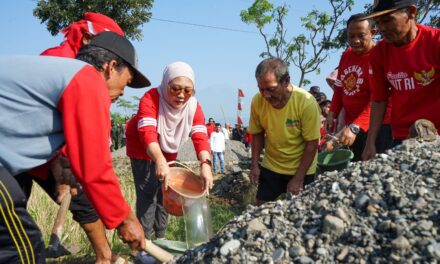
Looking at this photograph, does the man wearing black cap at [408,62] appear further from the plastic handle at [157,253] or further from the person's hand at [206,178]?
the plastic handle at [157,253]

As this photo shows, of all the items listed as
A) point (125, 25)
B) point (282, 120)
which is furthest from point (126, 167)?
point (282, 120)

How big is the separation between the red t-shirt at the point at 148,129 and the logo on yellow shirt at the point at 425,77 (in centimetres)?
183

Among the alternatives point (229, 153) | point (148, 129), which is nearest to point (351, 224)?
point (148, 129)

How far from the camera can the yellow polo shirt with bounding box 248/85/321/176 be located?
387 cm

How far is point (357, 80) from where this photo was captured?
4516mm

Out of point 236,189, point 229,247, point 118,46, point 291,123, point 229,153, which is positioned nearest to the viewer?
point 229,247

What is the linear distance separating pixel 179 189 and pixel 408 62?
199 cm

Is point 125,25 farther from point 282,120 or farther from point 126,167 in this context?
point 282,120

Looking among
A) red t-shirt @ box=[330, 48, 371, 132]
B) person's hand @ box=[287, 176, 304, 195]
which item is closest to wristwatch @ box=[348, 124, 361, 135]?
red t-shirt @ box=[330, 48, 371, 132]

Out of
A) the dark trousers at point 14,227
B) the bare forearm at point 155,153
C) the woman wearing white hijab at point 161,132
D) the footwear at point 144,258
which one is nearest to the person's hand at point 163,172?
the bare forearm at point 155,153

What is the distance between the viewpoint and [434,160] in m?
2.61

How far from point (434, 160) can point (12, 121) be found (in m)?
2.23

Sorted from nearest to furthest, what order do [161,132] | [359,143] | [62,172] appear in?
[62,172] < [161,132] < [359,143]

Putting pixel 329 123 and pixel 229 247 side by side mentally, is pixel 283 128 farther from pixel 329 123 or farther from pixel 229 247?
pixel 229 247
